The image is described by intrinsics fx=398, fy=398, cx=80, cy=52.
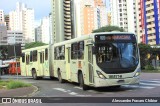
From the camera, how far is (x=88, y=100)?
44.2 feet

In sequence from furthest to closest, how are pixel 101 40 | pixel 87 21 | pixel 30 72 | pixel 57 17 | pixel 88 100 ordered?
pixel 87 21
pixel 57 17
pixel 30 72
pixel 101 40
pixel 88 100

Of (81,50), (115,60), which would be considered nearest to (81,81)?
(81,50)

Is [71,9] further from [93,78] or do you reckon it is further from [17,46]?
[93,78]

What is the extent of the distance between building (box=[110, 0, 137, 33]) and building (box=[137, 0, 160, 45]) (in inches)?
256

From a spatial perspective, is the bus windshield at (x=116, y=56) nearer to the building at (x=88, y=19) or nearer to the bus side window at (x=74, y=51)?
the bus side window at (x=74, y=51)

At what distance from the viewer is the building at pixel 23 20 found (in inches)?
4788

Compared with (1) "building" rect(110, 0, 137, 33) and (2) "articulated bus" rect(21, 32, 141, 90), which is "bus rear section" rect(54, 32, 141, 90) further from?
(1) "building" rect(110, 0, 137, 33)

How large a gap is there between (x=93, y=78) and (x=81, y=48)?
2.56m

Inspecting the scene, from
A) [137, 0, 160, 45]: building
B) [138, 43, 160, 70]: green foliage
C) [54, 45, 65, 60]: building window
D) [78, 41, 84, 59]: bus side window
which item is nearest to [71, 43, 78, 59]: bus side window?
[78, 41, 84, 59]: bus side window

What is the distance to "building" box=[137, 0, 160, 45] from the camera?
137 meters

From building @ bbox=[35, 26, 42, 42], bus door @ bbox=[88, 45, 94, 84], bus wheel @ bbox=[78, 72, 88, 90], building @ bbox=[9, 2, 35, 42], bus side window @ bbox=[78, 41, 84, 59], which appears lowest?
bus wheel @ bbox=[78, 72, 88, 90]

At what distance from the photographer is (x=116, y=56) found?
18.7m

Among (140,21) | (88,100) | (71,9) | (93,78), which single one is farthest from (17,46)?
(140,21)

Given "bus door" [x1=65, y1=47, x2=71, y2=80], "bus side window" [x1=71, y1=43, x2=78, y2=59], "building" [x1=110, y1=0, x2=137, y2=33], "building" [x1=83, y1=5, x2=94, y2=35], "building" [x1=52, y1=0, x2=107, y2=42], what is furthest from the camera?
"building" [x1=110, y1=0, x2=137, y2=33]
